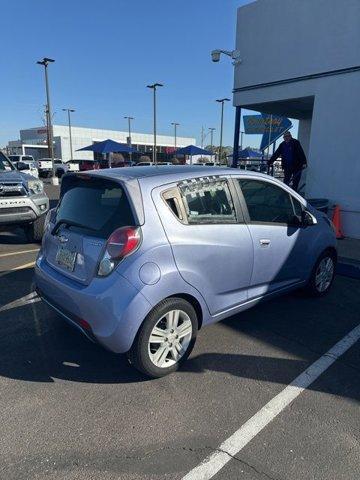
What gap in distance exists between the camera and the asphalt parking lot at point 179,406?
2.23m

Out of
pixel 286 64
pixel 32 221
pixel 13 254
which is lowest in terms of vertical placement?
pixel 13 254

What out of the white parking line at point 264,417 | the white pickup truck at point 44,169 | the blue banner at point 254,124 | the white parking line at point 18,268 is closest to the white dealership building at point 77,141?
the white pickup truck at point 44,169

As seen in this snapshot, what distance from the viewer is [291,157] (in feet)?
28.8

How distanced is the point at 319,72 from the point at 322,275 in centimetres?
529

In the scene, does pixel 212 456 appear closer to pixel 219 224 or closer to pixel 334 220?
pixel 219 224

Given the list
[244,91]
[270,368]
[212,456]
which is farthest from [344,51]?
[212,456]

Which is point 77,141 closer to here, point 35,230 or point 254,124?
point 254,124

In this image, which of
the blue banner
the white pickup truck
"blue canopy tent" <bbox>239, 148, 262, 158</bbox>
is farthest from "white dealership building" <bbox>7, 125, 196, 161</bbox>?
the blue banner

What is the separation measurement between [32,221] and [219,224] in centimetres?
509

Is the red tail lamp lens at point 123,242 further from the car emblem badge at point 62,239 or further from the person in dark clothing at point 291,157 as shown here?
the person in dark clothing at point 291,157

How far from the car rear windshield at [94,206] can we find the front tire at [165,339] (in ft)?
2.38

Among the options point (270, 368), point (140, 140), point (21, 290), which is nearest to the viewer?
point (270, 368)

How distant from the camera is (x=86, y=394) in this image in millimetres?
2855

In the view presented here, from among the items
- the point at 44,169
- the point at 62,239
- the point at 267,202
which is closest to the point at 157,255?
the point at 62,239
